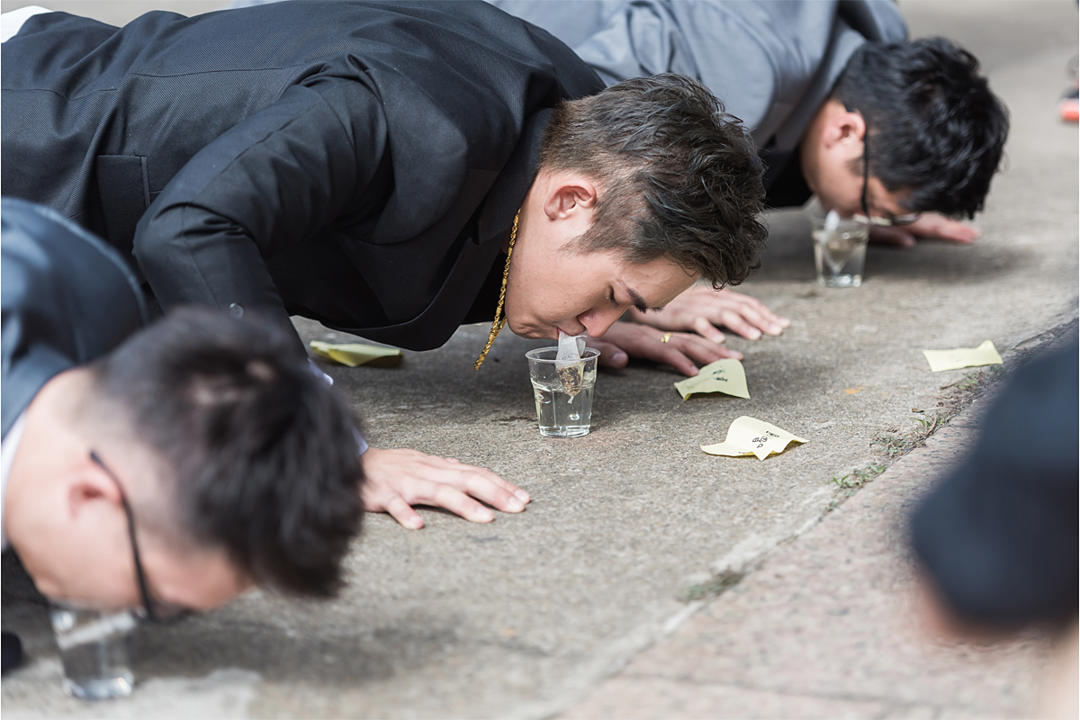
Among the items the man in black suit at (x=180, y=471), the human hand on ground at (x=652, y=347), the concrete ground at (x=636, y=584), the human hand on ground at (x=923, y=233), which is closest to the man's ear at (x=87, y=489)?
the man in black suit at (x=180, y=471)

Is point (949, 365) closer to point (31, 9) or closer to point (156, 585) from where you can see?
point (156, 585)

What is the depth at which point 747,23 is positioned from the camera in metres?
3.18

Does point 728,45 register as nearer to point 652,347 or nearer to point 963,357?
point 652,347

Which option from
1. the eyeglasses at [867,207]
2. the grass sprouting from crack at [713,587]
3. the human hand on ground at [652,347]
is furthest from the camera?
the eyeglasses at [867,207]

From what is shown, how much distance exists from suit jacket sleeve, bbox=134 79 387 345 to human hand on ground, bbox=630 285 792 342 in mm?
1254

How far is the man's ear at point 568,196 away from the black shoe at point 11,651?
1.15 meters

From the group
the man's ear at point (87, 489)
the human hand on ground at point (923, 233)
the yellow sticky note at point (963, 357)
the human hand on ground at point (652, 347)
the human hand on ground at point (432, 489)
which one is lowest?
the human hand on ground at point (923, 233)

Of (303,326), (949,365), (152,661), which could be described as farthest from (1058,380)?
(303,326)

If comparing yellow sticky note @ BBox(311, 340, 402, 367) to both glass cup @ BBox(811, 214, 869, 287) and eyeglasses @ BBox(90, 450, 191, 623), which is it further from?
eyeglasses @ BBox(90, 450, 191, 623)

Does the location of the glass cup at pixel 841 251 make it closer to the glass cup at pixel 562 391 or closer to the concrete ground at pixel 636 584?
the concrete ground at pixel 636 584

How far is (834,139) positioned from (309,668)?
241 cm

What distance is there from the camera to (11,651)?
5.01 ft

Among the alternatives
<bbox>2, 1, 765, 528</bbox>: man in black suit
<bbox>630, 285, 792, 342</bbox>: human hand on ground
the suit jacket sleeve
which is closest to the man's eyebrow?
<bbox>2, 1, 765, 528</bbox>: man in black suit

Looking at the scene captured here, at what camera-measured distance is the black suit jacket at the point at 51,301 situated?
1.45 meters
